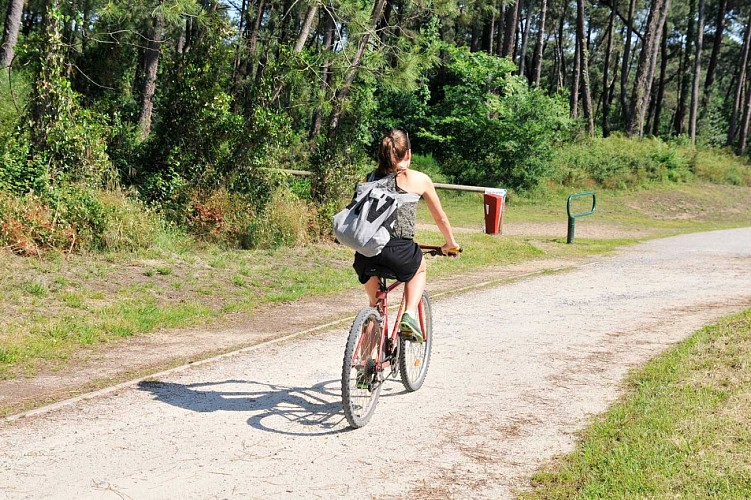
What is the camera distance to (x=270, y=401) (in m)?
6.30

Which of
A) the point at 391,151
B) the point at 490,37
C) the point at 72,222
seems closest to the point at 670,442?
the point at 391,151

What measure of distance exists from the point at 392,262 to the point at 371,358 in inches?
26.1

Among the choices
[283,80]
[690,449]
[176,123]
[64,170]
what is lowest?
[690,449]

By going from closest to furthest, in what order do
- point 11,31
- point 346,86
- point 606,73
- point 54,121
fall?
point 54,121, point 346,86, point 11,31, point 606,73

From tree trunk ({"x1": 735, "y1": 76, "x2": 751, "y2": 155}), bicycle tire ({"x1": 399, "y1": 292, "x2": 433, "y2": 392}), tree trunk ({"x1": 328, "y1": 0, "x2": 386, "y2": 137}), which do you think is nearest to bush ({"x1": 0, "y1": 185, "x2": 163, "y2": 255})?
tree trunk ({"x1": 328, "y1": 0, "x2": 386, "y2": 137})

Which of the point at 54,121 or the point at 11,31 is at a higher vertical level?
the point at 11,31

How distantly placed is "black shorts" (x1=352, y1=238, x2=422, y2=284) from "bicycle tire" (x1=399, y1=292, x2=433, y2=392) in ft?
1.87

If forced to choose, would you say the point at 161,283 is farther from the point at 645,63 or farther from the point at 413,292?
the point at 645,63

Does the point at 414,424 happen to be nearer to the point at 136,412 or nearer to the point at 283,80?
the point at 136,412

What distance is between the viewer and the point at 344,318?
9.94 metres

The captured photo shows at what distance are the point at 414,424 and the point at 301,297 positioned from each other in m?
5.77

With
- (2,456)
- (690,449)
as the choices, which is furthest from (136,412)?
(690,449)

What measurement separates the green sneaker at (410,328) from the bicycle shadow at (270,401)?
2.40 ft

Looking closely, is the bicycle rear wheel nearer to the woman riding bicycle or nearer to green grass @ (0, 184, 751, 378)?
the woman riding bicycle
